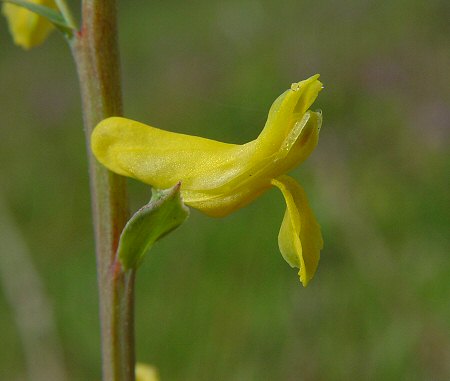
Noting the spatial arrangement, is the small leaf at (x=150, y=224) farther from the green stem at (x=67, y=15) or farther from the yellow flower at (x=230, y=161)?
the green stem at (x=67, y=15)

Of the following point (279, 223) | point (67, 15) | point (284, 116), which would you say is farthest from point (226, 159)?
point (279, 223)

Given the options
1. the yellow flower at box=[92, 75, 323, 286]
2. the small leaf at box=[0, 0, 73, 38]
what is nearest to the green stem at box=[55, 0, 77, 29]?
the small leaf at box=[0, 0, 73, 38]

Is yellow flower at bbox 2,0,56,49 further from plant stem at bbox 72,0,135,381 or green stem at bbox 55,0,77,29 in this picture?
plant stem at bbox 72,0,135,381

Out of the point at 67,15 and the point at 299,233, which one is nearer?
the point at 299,233

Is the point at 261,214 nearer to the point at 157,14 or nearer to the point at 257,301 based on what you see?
the point at 257,301

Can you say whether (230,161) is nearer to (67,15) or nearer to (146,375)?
(67,15)

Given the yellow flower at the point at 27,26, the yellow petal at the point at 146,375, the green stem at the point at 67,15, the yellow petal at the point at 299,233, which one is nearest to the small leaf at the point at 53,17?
the green stem at the point at 67,15
